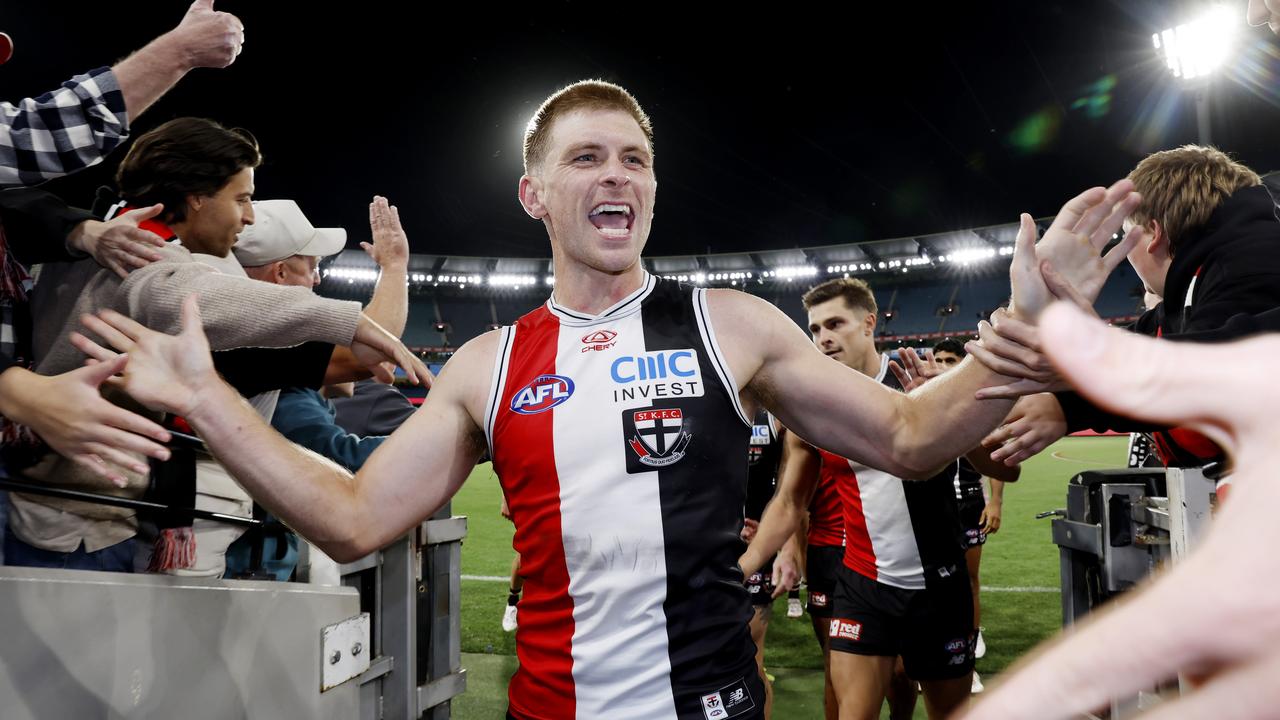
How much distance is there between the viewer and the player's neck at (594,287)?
7.61 feet

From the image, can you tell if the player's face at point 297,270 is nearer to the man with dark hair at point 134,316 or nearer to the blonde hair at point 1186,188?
the man with dark hair at point 134,316

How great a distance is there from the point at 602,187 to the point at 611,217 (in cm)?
9

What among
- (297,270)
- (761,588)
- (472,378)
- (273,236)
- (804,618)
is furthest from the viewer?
(804,618)

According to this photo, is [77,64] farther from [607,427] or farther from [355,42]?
[607,427]

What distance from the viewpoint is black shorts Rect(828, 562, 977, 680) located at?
4.08 meters

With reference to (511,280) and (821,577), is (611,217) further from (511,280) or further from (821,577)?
(511,280)

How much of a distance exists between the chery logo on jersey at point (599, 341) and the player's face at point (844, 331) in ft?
9.47

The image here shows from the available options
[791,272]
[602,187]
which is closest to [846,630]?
[602,187]

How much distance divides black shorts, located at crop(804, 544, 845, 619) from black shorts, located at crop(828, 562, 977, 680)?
85 cm

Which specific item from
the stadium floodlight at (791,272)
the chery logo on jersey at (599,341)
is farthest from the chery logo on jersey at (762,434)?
the stadium floodlight at (791,272)

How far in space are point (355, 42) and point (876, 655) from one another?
1945 cm

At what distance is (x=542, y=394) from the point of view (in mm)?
2113

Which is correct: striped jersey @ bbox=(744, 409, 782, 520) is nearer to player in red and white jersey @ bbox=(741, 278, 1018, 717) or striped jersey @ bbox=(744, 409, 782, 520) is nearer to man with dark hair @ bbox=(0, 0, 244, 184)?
player in red and white jersey @ bbox=(741, 278, 1018, 717)

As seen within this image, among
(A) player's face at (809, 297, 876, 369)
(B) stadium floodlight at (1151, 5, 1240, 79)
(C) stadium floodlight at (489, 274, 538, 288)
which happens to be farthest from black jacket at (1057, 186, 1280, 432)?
(C) stadium floodlight at (489, 274, 538, 288)
